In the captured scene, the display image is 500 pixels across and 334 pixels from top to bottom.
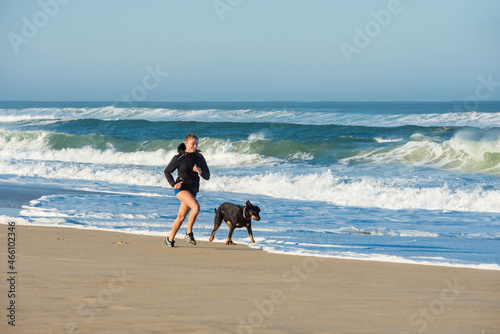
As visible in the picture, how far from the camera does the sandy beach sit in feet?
12.9

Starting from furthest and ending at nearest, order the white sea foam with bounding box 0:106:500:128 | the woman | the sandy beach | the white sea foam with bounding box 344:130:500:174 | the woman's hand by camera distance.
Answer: the white sea foam with bounding box 0:106:500:128
the white sea foam with bounding box 344:130:500:174
the woman
the woman's hand
the sandy beach

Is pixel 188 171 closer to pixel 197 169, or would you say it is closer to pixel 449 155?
pixel 197 169

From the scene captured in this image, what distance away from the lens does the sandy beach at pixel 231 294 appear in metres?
3.94

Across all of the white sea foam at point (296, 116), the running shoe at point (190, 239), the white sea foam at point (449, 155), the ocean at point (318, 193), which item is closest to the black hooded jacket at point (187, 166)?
the running shoe at point (190, 239)

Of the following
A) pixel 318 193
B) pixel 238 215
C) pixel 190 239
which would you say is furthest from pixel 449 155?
pixel 190 239

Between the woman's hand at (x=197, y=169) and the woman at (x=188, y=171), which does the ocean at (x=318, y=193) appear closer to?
the woman at (x=188, y=171)

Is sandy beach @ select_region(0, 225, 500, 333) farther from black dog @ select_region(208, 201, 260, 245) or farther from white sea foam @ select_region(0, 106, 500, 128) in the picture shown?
white sea foam @ select_region(0, 106, 500, 128)

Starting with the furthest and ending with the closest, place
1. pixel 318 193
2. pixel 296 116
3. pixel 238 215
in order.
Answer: pixel 296 116 → pixel 318 193 → pixel 238 215

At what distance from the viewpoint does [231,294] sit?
15.7 ft

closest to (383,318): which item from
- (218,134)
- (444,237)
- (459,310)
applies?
(459,310)

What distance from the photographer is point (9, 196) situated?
12742 mm

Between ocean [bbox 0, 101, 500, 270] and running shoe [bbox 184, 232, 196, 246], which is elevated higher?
running shoe [bbox 184, 232, 196, 246]

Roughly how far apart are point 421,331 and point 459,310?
777 mm

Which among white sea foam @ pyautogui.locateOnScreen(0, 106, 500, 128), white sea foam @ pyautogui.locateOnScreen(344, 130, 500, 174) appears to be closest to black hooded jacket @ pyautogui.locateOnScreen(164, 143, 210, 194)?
white sea foam @ pyautogui.locateOnScreen(344, 130, 500, 174)
